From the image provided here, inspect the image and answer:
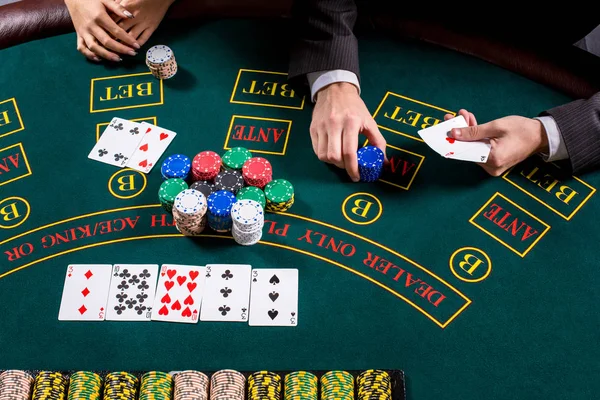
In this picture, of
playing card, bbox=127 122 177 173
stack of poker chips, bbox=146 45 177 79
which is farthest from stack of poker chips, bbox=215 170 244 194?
stack of poker chips, bbox=146 45 177 79

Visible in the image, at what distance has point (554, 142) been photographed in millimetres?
2820

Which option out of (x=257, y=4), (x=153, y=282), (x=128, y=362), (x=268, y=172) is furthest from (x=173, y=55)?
(x=128, y=362)

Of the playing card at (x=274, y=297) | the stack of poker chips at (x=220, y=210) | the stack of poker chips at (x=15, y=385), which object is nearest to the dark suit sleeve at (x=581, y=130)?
the playing card at (x=274, y=297)

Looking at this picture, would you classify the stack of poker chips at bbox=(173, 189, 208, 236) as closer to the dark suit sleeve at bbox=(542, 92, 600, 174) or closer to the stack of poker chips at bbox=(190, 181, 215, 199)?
the stack of poker chips at bbox=(190, 181, 215, 199)

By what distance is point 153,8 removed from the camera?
323cm

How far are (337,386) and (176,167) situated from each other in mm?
1115

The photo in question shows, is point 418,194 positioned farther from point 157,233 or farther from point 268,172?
point 157,233

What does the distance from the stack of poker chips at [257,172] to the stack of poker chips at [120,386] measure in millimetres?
910

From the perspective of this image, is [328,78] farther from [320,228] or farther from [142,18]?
[142,18]

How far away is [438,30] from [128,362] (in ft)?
6.87

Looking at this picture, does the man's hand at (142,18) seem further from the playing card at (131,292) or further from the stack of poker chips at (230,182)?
the playing card at (131,292)

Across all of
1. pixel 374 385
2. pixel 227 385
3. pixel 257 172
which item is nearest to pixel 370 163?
pixel 257 172

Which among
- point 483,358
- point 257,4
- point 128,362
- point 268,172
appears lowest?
point 128,362

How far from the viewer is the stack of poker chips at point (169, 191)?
2656 millimetres
